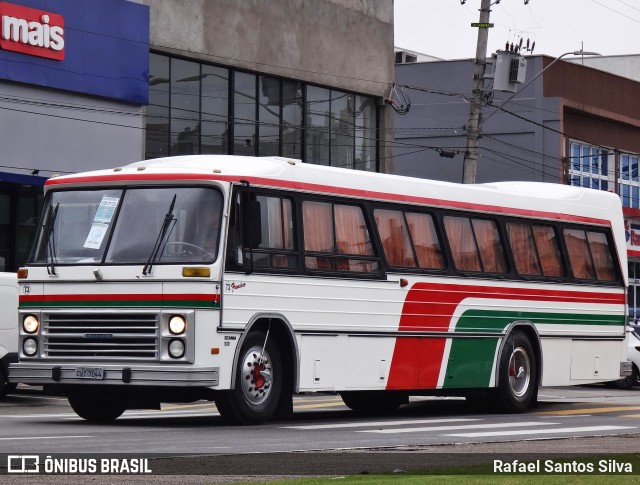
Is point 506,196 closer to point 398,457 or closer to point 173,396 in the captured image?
point 173,396

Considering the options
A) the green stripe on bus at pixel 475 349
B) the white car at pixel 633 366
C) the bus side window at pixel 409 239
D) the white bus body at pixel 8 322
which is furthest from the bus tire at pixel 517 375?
the white car at pixel 633 366

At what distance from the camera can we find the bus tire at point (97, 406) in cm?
1750

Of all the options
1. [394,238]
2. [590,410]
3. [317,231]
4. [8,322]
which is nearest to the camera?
[317,231]

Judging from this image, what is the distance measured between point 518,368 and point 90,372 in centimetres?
721

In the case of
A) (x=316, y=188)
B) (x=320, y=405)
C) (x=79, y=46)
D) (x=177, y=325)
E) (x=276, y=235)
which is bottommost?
(x=320, y=405)

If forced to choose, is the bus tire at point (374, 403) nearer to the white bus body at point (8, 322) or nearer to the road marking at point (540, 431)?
the road marking at point (540, 431)

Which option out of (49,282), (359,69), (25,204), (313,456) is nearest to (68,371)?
(49,282)

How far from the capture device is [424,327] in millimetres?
19469

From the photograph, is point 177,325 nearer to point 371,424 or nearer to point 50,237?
point 50,237

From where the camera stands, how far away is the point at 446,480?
1055 centimetres

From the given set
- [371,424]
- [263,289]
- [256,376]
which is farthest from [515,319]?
Result: [256,376]

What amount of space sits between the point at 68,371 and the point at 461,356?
5839 mm

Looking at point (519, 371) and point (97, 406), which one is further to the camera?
point (519, 371)

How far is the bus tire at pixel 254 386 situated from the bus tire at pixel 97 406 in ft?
5.10
